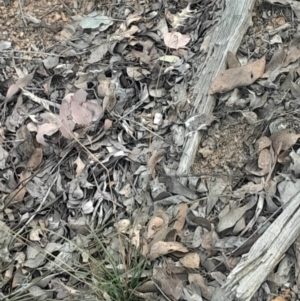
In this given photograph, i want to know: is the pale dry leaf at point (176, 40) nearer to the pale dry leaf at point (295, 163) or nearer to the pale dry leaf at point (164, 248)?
the pale dry leaf at point (295, 163)

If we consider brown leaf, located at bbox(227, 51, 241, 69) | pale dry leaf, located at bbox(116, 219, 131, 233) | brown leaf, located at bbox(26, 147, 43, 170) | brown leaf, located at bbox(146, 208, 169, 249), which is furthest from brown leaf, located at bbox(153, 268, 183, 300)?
brown leaf, located at bbox(227, 51, 241, 69)

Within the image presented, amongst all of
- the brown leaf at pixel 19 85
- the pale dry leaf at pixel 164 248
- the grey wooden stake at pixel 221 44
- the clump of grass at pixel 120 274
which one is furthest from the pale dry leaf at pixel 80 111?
the pale dry leaf at pixel 164 248

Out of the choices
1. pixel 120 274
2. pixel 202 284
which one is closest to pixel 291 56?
pixel 202 284

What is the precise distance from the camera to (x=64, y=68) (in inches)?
116

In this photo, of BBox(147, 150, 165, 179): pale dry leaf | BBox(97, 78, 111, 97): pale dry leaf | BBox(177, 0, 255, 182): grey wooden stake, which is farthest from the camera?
BBox(97, 78, 111, 97): pale dry leaf

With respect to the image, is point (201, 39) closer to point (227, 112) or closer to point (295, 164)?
point (227, 112)

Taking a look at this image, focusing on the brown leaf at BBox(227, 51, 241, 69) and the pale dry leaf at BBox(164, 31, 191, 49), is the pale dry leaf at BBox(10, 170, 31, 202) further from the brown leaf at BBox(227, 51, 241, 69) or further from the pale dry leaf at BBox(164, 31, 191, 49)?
the brown leaf at BBox(227, 51, 241, 69)

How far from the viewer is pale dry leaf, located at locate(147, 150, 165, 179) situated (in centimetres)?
254

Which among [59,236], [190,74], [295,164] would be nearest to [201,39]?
[190,74]

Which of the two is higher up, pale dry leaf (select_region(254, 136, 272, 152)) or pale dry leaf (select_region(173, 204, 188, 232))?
pale dry leaf (select_region(254, 136, 272, 152))

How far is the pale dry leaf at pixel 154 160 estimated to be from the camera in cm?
254

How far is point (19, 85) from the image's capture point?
287 cm

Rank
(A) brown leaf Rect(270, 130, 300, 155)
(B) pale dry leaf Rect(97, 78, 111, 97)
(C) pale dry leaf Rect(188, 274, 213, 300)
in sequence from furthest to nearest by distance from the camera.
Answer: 1. (B) pale dry leaf Rect(97, 78, 111, 97)
2. (A) brown leaf Rect(270, 130, 300, 155)
3. (C) pale dry leaf Rect(188, 274, 213, 300)

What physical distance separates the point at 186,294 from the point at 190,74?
103 cm
